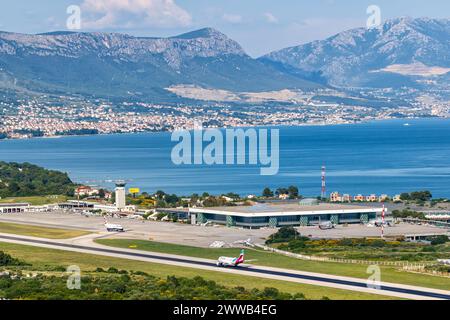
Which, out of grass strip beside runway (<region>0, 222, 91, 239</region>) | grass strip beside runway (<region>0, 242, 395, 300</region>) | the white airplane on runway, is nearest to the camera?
grass strip beside runway (<region>0, 242, 395, 300</region>)

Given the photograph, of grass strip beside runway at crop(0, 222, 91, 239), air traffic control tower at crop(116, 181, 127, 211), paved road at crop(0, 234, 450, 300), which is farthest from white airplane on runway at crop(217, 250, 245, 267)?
air traffic control tower at crop(116, 181, 127, 211)

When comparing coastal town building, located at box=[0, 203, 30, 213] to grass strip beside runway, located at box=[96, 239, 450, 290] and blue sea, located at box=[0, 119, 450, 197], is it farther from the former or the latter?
grass strip beside runway, located at box=[96, 239, 450, 290]

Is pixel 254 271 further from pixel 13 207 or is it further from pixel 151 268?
pixel 13 207

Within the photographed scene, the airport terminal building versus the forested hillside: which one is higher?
the forested hillside

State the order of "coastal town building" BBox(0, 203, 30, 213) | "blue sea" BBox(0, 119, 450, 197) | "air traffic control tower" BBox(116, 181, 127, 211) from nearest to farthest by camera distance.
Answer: "air traffic control tower" BBox(116, 181, 127, 211) < "coastal town building" BBox(0, 203, 30, 213) < "blue sea" BBox(0, 119, 450, 197)

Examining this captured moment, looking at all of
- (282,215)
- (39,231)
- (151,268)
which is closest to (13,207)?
(39,231)

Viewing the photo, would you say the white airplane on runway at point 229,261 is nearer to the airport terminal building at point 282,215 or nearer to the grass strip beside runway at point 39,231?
the grass strip beside runway at point 39,231
